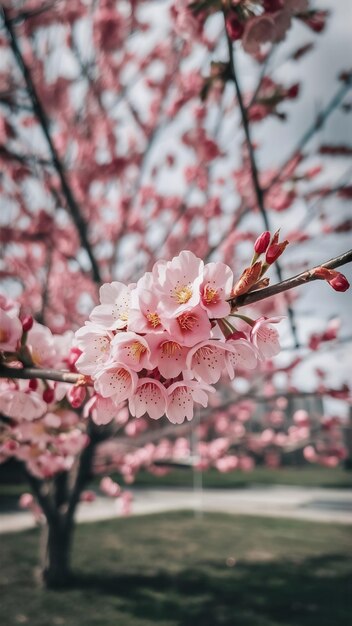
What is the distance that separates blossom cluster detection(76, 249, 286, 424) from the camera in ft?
2.90

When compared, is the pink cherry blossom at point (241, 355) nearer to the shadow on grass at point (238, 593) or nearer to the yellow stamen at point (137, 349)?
the yellow stamen at point (137, 349)

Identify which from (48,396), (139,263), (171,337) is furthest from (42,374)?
(139,263)

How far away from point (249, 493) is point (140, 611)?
38.8 ft

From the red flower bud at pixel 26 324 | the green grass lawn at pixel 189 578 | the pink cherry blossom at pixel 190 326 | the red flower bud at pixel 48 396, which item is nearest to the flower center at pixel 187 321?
the pink cherry blossom at pixel 190 326

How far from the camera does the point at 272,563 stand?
5859mm

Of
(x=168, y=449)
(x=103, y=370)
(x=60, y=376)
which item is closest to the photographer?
(x=103, y=370)

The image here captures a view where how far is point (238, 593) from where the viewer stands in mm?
4598

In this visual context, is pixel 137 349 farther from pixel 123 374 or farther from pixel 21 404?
pixel 21 404

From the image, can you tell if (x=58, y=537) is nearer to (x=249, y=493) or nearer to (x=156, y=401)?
(x=156, y=401)

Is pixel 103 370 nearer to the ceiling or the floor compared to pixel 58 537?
nearer to the ceiling

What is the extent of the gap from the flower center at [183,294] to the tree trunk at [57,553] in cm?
441

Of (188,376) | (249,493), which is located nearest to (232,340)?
(188,376)

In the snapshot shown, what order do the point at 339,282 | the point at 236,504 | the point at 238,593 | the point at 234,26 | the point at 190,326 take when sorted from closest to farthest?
1. the point at 339,282
2. the point at 190,326
3. the point at 234,26
4. the point at 238,593
5. the point at 236,504

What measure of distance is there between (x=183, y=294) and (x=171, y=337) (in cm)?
11
